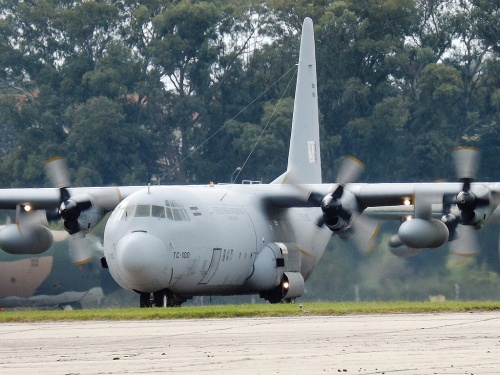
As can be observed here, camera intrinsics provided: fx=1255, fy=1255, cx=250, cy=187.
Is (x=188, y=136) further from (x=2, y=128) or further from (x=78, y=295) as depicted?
(x=78, y=295)

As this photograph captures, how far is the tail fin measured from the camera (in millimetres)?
35584

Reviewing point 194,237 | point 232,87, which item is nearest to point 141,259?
point 194,237

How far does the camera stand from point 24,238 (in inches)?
1233

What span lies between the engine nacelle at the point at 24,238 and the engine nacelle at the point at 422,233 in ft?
30.5

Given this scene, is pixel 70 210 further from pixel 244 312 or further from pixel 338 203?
pixel 244 312

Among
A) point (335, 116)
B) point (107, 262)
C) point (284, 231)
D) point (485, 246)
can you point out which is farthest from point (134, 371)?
point (335, 116)

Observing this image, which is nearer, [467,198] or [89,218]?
[467,198]

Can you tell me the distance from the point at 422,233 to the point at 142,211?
6241 mm

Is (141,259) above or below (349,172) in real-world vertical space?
below

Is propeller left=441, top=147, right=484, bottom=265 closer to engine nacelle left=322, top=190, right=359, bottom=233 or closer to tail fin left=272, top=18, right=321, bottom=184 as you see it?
engine nacelle left=322, top=190, right=359, bottom=233

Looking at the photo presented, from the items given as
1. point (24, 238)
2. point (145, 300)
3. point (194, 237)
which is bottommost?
point (145, 300)

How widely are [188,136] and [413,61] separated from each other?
42.1 feet

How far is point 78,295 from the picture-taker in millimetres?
37406

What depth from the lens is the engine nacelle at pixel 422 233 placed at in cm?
2798
